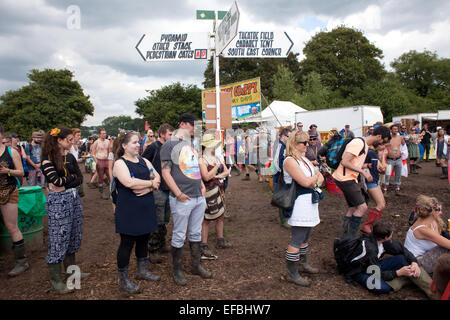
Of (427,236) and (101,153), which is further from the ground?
(101,153)

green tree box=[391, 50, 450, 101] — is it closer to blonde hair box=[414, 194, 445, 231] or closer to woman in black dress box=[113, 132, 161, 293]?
blonde hair box=[414, 194, 445, 231]

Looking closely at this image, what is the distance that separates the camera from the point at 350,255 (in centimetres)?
351

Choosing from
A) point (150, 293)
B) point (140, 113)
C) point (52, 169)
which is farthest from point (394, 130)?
point (140, 113)

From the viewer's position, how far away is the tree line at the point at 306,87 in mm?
30781

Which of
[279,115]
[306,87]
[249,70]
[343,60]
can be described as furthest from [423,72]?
[279,115]

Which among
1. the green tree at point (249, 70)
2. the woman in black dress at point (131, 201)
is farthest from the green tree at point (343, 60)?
the woman in black dress at point (131, 201)

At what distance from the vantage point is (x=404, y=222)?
583cm

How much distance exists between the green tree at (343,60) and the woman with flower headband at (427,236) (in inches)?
1377

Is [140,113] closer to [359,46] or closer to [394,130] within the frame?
[359,46]

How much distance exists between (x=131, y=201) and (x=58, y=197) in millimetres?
871

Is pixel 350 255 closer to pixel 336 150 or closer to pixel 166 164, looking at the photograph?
pixel 336 150

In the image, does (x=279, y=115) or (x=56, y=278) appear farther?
(x=279, y=115)

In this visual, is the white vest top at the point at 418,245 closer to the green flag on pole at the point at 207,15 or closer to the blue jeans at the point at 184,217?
the blue jeans at the point at 184,217
